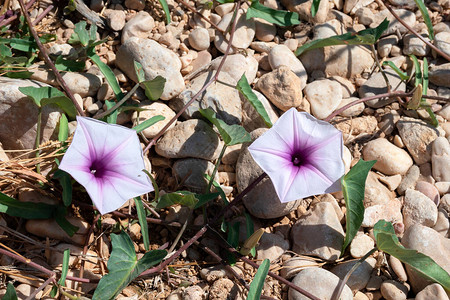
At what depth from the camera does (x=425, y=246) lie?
2.63 m

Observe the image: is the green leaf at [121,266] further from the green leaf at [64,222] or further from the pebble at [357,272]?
the pebble at [357,272]

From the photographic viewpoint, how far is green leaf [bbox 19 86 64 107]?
2578mm

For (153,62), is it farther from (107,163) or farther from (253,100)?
(107,163)

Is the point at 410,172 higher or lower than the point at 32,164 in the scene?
lower

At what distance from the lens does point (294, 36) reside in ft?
11.7

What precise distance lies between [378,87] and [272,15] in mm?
881

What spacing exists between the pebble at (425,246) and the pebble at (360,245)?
190 mm

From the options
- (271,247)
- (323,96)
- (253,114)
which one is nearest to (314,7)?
(323,96)

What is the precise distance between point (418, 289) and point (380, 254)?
0.84ft

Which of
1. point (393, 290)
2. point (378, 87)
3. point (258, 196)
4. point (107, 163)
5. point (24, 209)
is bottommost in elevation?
point (393, 290)

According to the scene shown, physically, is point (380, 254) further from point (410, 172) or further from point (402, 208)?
point (410, 172)

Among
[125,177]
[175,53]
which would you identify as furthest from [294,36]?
[125,177]

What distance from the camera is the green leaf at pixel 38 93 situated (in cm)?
258

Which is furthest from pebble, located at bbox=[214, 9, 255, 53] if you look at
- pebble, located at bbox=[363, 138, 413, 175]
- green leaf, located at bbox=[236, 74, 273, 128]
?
pebble, located at bbox=[363, 138, 413, 175]
